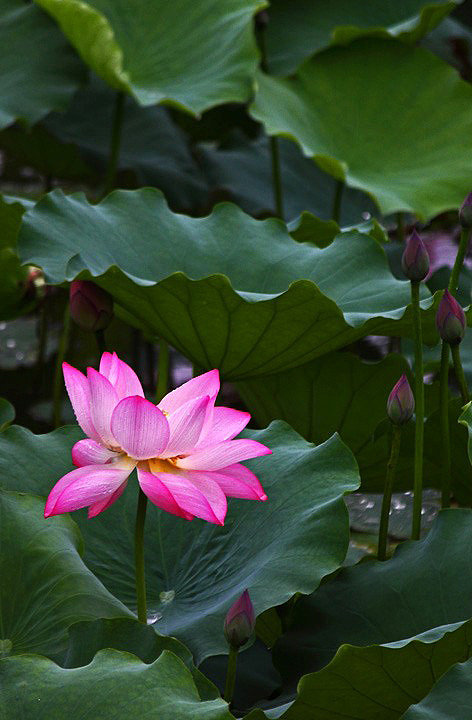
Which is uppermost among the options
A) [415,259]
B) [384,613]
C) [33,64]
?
[415,259]

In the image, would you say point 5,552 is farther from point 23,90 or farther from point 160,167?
point 160,167

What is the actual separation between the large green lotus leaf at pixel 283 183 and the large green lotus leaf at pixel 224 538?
5.06 feet

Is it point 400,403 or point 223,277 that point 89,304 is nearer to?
point 223,277

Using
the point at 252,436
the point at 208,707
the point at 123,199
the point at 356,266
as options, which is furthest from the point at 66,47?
the point at 208,707

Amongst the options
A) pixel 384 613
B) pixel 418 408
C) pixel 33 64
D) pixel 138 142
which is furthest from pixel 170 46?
pixel 384 613

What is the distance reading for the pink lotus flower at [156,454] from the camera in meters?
0.88

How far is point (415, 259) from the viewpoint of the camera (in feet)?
3.71

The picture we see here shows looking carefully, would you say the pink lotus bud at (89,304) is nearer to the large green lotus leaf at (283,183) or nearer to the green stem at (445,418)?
A: the green stem at (445,418)

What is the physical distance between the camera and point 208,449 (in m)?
0.92

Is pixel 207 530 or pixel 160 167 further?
pixel 160 167

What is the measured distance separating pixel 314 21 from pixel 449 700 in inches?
92.3

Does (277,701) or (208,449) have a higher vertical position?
(208,449)

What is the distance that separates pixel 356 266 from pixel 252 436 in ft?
1.20

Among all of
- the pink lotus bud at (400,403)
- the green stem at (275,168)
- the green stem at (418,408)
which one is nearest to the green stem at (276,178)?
the green stem at (275,168)
